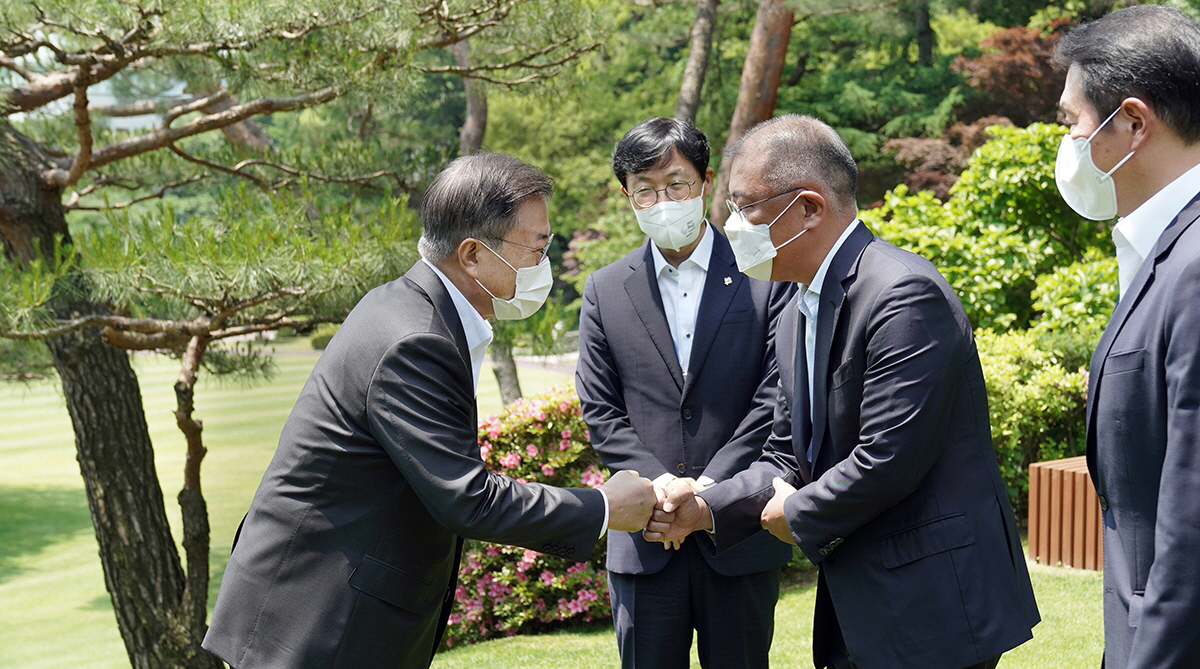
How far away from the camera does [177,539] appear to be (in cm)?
1202

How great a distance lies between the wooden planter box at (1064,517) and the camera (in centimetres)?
560

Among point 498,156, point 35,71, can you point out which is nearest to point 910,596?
point 498,156

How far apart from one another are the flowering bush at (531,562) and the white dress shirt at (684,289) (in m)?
2.55

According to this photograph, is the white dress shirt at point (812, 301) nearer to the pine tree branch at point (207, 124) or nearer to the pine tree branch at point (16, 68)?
the pine tree branch at point (207, 124)

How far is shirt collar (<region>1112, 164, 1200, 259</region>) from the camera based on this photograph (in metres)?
1.66

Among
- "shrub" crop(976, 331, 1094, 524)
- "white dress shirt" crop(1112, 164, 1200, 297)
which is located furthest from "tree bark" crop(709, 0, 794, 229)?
"white dress shirt" crop(1112, 164, 1200, 297)

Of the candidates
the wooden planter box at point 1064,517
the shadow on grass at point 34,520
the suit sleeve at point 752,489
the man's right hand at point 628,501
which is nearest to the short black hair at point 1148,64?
the suit sleeve at point 752,489

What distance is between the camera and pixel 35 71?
15.8 feet

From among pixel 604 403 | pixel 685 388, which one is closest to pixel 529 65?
pixel 604 403

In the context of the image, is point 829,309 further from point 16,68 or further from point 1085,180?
point 16,68

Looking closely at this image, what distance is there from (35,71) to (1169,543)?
17.4ft

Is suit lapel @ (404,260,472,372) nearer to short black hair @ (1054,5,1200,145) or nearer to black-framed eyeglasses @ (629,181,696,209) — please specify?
black-framed eyeglasses @ (629,181,696,209)

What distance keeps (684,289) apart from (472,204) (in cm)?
98

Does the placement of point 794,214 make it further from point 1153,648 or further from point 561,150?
point 561,150
